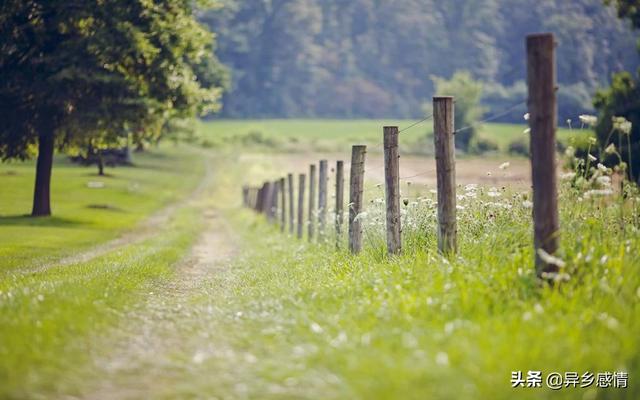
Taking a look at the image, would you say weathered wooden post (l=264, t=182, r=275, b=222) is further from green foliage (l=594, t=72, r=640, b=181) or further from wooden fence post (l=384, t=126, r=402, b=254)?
wooden fence post (l=384, t=126, r=402, b=254)

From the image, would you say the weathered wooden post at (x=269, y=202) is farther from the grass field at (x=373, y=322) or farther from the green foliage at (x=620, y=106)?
the grass field at (x=373, y=322)

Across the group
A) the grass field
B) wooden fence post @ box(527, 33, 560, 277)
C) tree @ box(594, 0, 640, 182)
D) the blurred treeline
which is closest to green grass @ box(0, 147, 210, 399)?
the grass field

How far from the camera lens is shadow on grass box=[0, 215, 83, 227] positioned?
3214cm

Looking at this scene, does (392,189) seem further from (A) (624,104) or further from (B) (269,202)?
(A) (624,104)

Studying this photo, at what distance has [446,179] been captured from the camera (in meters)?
11.4

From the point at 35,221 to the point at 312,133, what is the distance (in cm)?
9787

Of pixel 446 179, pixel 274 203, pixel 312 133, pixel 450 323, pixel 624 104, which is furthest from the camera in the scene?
pixel 312 133

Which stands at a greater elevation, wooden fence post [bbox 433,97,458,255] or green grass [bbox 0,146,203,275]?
wooden fence post [bbox 433,97,458,255]

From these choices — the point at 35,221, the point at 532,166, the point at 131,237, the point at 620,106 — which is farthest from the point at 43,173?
the point at 532,166

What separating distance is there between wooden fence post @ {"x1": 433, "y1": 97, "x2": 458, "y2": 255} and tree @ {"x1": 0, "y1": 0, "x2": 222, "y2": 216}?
20471 mm

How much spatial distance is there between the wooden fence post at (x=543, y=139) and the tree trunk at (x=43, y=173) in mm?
27858

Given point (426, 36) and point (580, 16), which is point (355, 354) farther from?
point (426, 36)

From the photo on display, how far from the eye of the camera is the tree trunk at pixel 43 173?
3431 cm

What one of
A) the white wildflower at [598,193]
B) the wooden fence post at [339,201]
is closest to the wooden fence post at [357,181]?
the wooden fence post at [339,201]
